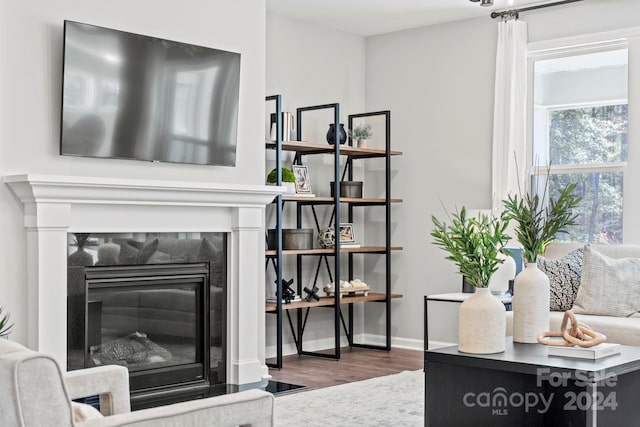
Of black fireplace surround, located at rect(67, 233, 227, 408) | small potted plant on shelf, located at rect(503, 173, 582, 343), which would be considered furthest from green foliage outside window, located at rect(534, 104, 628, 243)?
black fireplace surround, located at rect(67, 233, 227, 408)

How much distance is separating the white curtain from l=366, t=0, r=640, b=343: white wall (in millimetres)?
135

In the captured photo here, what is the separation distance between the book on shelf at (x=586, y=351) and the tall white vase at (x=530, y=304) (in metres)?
0.25

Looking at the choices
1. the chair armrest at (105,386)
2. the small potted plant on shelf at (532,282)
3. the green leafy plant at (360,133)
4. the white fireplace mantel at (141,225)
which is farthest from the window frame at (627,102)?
the chair armrest at (105,386)

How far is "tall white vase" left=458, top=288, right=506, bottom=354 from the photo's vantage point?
3.15 m

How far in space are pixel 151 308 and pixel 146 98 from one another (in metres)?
1.22

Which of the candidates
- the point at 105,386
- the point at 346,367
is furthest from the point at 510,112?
the point at 105,386

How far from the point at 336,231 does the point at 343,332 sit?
112 centimetres

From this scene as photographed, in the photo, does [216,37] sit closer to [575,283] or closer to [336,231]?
[336,231]

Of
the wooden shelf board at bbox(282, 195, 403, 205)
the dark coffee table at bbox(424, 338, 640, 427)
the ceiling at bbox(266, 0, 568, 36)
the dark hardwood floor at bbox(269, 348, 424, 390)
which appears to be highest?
the ceiling at bbox(266, 0, 568, 36)

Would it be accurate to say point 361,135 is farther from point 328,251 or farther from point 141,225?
point 141,225

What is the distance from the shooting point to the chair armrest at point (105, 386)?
2674 mm

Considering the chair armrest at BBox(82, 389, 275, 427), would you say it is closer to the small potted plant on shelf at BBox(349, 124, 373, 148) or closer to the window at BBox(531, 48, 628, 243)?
the window at BBox(531, 48, 628, 243)

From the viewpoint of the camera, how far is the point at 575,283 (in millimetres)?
5031

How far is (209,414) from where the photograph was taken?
222 centimetres
